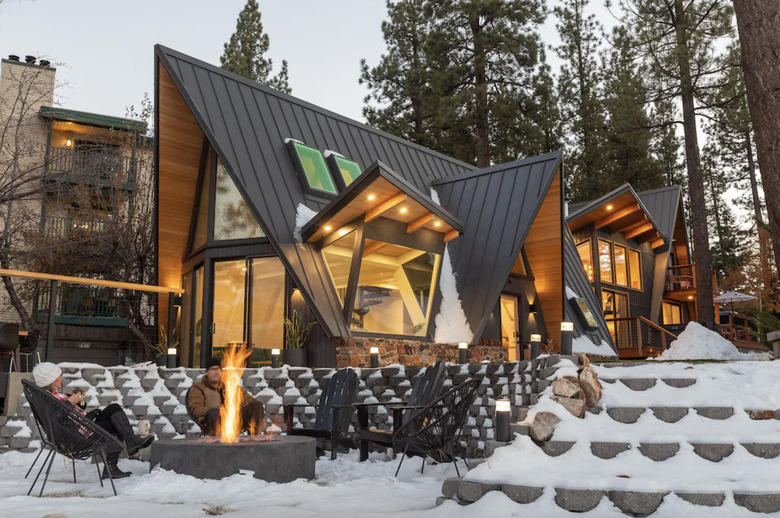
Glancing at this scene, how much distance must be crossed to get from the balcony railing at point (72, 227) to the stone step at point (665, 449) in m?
13.0

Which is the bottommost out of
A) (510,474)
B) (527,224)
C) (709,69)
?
(510,474)

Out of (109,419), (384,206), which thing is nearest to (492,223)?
(384,206)

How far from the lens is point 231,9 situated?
25656mm

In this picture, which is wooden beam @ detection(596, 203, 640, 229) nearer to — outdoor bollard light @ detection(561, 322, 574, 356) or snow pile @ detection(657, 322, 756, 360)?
snow pile @ detection(657, 322, 756, 360)

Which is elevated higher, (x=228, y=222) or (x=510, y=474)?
(x=228, y=222)

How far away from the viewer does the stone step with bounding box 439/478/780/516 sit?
3.66m

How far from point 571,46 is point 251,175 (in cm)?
2160

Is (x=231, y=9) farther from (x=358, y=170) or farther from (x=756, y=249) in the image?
(x=756, y=249)

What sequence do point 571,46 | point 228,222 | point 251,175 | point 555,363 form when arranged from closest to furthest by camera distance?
point 555,363 < point 251,175 < point 228,222 < point 571,46

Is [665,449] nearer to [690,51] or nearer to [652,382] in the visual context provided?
[652,382]

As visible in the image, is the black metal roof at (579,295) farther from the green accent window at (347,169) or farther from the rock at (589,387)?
the rock at (589,387)

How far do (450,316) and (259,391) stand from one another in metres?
3.75

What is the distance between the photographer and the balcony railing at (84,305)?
589 inches

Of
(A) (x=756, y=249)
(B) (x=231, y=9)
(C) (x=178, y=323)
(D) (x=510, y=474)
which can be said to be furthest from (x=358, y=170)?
(A) (x=756, y=249)
